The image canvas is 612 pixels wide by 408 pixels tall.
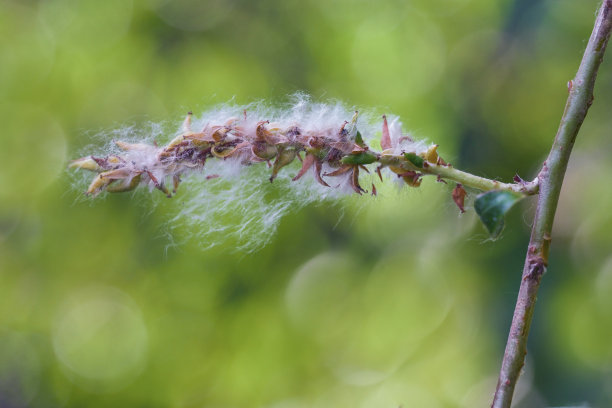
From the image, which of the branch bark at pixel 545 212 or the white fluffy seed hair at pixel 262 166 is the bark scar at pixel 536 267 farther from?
the white fluffy seed hair at pixel 262 166

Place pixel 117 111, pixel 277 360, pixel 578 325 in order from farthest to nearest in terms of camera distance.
A: pixel 117 111, pixel 277 360, pixel 578 325

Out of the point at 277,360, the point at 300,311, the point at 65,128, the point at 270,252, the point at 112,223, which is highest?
the point at 65,128

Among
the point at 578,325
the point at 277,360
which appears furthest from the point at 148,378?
the point at 578,325

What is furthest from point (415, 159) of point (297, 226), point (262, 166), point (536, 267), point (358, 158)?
point (297, 226)

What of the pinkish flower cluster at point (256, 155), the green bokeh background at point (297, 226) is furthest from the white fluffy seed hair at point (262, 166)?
the green bokeh background at point (297, 226)

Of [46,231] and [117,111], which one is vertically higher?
[117,111]

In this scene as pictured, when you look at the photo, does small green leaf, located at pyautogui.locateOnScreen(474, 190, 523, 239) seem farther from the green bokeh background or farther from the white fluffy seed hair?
the green bokeh background

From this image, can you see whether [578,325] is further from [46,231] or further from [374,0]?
[46,231]
